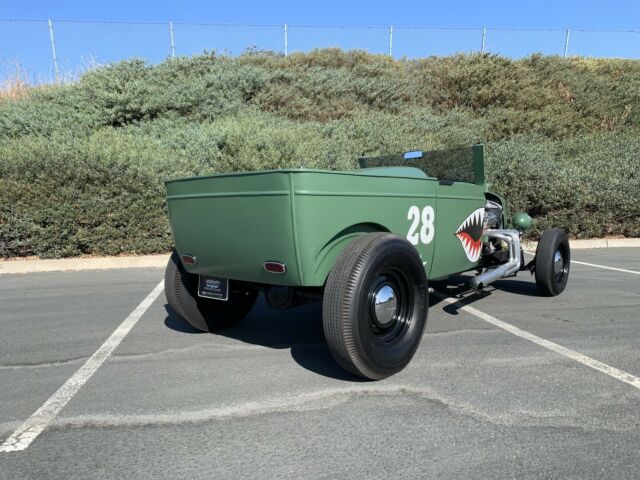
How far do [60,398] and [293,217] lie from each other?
2.01 m

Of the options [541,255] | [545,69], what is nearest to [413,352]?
[541,255]

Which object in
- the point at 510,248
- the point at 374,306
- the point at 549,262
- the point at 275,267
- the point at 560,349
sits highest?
the point at 275,267

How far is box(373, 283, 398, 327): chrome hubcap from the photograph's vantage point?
355 centimetres

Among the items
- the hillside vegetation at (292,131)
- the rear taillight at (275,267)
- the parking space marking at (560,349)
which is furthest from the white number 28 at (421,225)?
the hillside vegetation at (292,131)

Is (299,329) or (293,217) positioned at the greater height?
(293,217)

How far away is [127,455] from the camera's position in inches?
105

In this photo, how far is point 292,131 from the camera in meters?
13.0

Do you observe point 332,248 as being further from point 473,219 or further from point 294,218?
point 473,219

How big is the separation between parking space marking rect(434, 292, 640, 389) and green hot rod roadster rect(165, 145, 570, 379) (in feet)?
2.48

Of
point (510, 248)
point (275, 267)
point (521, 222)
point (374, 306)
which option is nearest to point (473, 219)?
point (510, 248)

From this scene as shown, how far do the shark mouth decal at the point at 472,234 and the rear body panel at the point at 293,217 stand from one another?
20.7 inches

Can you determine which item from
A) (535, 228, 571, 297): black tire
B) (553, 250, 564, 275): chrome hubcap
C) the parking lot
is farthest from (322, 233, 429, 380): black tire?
(553, 250, 564, 275): chrome hubcap

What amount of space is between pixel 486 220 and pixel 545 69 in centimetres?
1830

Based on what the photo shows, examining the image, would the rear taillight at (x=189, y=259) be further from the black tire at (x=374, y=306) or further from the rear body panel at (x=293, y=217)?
the black tire at (x=374, y=306)
